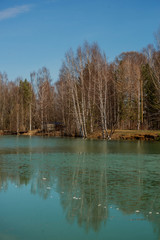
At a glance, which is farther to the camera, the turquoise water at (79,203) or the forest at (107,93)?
the forest at (107,93)

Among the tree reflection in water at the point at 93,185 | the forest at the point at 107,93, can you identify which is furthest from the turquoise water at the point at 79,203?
the forest at the point at 107,93

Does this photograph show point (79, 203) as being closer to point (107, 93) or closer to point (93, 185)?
point (93, 185)

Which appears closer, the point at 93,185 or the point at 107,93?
the point at 93,185

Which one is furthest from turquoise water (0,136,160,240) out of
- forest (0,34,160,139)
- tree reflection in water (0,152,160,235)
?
forest (0,34,160,139)

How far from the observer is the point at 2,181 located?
41.1ft

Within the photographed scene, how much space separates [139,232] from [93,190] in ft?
13.6

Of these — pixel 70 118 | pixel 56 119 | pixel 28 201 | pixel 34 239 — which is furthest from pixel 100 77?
pixel 34 239

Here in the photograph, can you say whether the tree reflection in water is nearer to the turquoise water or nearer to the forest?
the turquoise water

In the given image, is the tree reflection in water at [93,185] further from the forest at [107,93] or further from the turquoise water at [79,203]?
the forest at [107,93]

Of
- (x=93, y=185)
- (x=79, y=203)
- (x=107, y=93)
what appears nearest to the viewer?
(x=79, y=203)

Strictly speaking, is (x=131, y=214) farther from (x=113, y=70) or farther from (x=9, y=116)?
(x=9, y=116)

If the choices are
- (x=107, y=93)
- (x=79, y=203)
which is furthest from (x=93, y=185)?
(x=107, y=93)

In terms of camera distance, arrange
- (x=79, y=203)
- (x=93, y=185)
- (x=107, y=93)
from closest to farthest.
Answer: (x=79, y=203), (x=93, y=185), (x=107, y=93)

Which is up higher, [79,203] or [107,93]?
[107,93]
